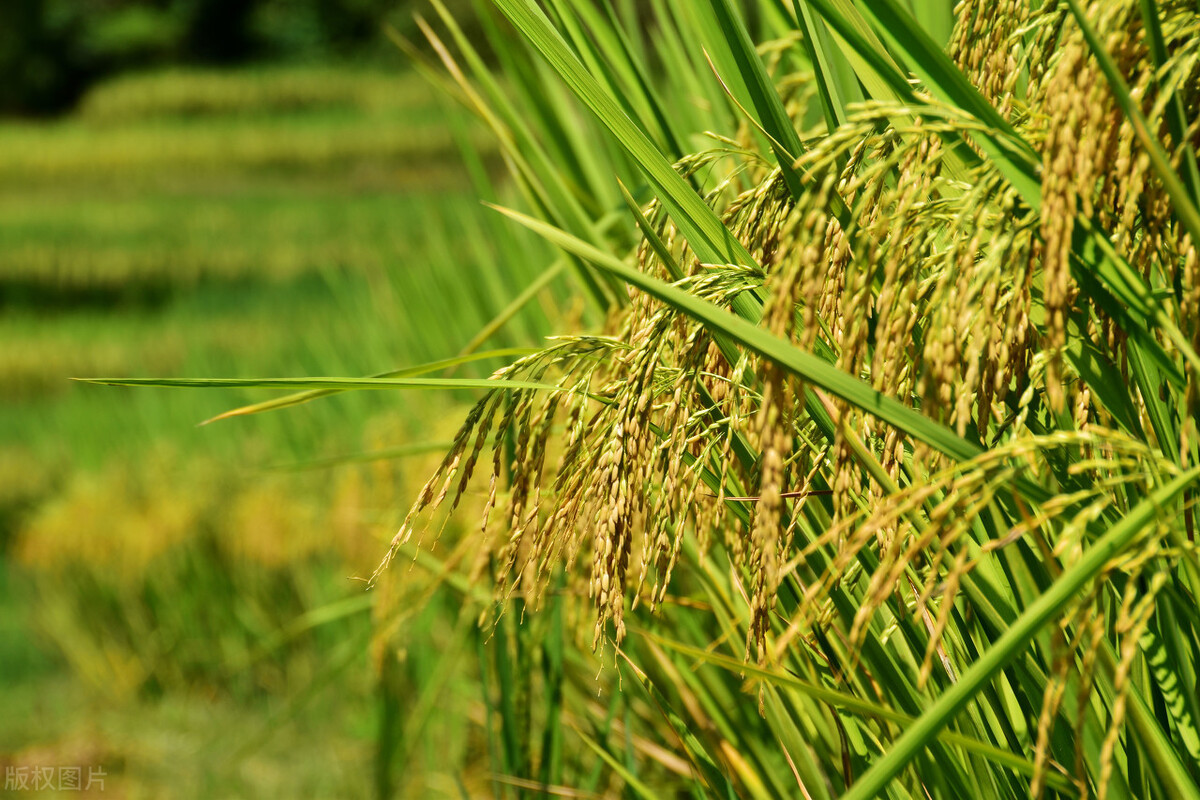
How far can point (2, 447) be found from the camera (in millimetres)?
4086

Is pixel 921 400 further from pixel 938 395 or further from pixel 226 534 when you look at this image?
pixel 226 534

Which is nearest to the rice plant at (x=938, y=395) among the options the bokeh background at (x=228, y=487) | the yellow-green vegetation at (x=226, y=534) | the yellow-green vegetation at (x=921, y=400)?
the yellow-green vegetation at (x=921, y=400)

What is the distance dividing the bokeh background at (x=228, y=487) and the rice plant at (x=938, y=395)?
442 mm

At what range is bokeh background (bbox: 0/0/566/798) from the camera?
1774 millimetres

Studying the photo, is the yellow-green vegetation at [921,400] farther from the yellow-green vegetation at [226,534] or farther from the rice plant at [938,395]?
the yellow-green vegetation at [226,534]

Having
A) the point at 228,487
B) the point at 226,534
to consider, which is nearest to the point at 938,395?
the point at 226,534

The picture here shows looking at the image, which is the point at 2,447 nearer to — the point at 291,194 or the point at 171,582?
the point at 171,582

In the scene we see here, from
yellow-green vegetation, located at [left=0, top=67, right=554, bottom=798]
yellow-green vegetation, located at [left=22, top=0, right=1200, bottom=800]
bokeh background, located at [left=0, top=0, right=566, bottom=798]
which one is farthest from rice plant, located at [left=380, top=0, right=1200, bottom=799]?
bokeh background, located at [left=0, top=0, right=566, bottom=798]

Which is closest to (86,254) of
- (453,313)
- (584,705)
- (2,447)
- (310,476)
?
(2,447)

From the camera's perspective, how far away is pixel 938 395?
1.13ft

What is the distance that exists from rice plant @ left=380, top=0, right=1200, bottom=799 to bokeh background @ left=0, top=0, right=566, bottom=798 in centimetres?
44

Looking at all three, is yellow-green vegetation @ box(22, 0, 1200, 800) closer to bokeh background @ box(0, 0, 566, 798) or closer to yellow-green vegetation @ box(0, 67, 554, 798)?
yellow-green vegetation @ box(0, 67, 554, 798)

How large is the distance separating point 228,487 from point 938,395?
2.87 meters

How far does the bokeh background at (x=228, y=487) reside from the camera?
69.9 inches
